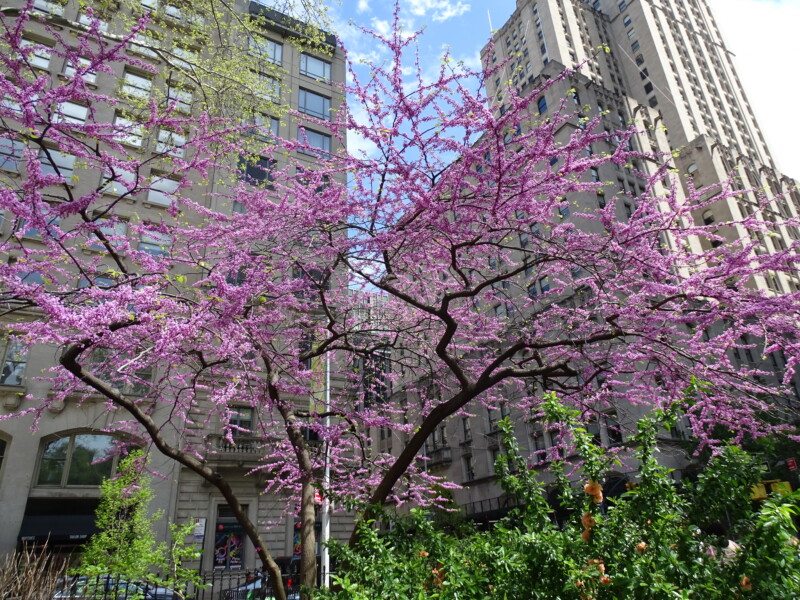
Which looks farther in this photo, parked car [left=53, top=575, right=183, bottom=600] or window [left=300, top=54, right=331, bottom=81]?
window [left=300, top=54, right=331, bottom=81]

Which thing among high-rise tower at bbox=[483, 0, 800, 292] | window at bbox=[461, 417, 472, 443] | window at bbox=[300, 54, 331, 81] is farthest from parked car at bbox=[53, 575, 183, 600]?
high-rise tower at bbox=[483, 0, 800, 292]

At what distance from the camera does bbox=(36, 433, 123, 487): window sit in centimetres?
2047

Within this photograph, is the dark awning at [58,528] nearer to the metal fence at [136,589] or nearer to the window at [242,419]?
the window at [242,419]

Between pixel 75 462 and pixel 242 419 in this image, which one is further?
pixel 242 419

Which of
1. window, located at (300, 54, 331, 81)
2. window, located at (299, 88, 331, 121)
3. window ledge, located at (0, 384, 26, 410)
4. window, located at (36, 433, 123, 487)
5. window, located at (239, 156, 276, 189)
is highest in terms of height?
window, located at (300, 54, 331, 81)

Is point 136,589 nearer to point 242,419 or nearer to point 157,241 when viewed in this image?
point 157,241

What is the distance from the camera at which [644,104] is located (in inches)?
2484

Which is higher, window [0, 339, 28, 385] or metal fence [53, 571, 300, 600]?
window [0, 339, 28, 385]

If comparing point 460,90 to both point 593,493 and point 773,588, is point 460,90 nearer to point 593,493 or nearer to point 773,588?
point 593,493

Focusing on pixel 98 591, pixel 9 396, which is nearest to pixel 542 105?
pixel 9 396

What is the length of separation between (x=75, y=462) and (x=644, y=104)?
68081 millimetres

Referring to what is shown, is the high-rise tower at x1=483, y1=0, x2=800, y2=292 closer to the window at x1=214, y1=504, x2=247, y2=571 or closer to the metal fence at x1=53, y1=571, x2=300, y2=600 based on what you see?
the window at x1=214, y1=504, x2=247, y2=571

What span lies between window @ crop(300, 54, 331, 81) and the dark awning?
26.0 metres

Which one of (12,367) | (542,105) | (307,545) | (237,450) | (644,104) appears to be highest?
(644,104)
